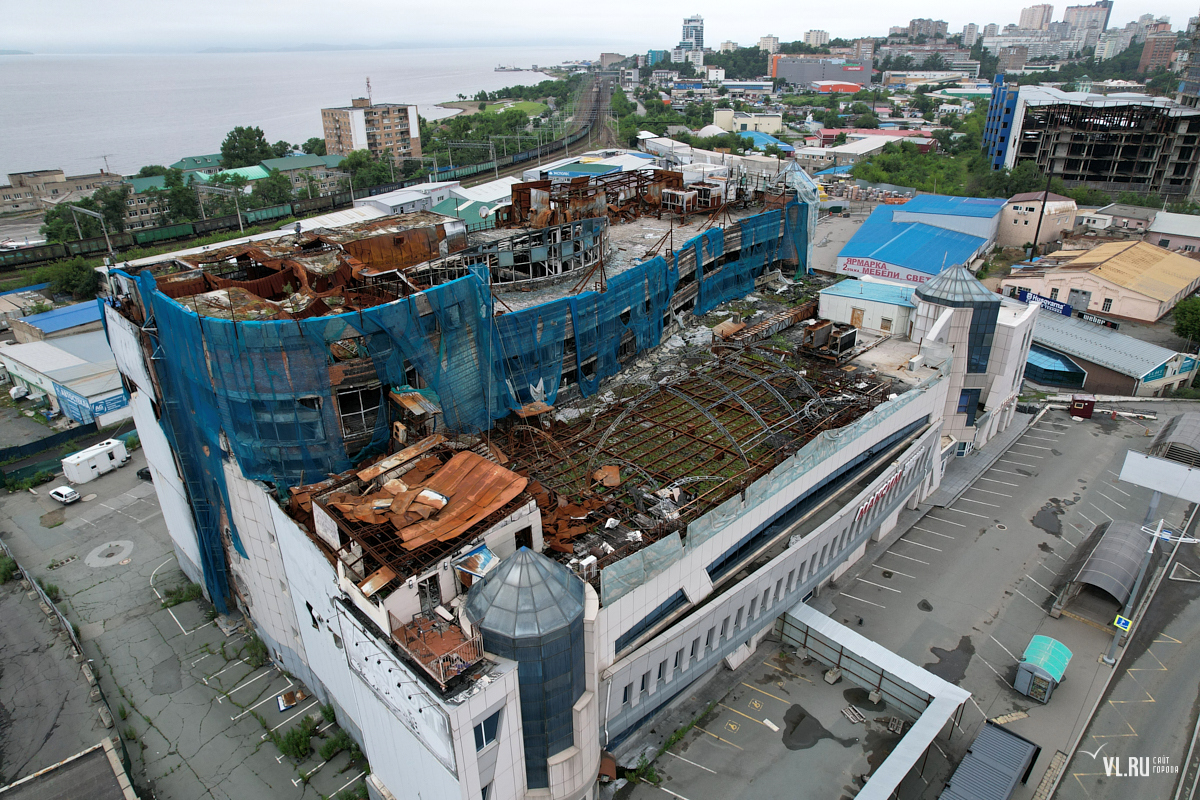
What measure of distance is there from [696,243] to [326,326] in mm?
26834

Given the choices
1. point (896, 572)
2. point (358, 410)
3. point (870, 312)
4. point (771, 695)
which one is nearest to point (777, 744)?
point (771, 695)

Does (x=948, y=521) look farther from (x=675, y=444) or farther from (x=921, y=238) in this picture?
(x=921, y=238)

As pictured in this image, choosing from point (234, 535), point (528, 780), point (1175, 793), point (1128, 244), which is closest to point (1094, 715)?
point (1175, 793)

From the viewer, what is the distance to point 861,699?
3058cm

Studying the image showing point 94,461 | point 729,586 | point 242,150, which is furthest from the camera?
point 242,150

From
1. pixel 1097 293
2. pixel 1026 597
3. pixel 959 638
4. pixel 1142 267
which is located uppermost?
pixel 1142 267

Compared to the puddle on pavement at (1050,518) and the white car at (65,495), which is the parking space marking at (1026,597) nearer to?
the puddle on pavement at (1050,518)

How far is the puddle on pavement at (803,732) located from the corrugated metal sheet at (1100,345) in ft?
144

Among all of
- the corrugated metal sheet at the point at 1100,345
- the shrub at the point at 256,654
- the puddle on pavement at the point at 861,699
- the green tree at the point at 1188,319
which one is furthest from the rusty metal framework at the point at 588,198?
the green tree at the point at 1188,319

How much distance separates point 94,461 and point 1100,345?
8108 centimetres

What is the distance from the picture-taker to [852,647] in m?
31.0

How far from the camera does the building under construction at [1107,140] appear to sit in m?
106

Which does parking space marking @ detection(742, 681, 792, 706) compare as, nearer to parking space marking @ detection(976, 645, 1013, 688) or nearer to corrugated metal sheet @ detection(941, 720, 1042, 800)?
corrugated metal sheet @ detection(941, 720, 1042, 800)

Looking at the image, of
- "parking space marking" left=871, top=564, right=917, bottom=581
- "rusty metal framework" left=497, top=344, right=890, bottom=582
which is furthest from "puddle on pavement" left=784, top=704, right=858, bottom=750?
"parking space marking" left=871, top=564, right=917, bottom=581
